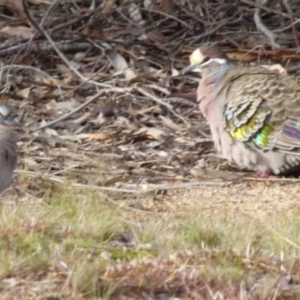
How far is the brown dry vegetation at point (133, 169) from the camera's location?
16.1 ft

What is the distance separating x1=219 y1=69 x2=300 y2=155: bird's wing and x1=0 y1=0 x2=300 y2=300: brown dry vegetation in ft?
0.93

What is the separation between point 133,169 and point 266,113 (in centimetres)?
99

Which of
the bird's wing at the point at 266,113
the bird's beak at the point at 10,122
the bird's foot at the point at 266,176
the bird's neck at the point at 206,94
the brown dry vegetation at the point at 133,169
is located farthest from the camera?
the bird's neck at the point at 206,94

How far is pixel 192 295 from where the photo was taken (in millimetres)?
4773

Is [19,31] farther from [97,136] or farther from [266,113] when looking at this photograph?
[266,113]

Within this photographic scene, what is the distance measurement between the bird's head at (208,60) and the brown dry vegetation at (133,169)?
0.53 m

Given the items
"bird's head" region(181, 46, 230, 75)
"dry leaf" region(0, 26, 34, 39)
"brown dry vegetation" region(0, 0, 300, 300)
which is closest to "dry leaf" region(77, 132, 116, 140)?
"brown dry vegetation" region(0, 0, 300, 300)

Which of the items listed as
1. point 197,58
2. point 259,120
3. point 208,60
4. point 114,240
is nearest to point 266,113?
point 259,120

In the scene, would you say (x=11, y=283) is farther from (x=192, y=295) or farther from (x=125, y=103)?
(x=125, y=103)

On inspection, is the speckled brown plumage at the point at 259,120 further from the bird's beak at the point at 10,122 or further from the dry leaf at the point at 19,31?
the dry leaf at the point at 19,31

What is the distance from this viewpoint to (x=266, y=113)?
7520 mm

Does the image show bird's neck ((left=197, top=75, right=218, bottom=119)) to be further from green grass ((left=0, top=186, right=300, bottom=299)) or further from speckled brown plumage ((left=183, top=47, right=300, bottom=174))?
green grass ((left=0, top=186, right=300, bottom=299))

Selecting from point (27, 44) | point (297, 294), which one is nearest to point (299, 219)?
point (297, 294)

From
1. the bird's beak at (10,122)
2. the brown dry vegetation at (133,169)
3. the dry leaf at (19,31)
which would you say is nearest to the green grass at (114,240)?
the brown dry vegetation at (133,169)
